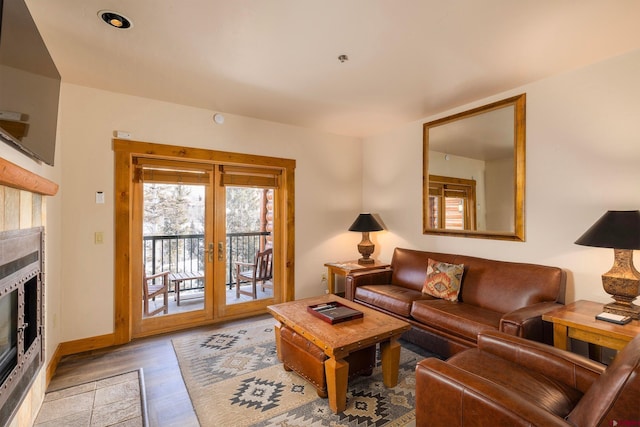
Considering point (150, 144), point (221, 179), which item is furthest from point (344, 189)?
point (150, 144)

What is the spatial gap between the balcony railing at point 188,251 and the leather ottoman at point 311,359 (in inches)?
61.6

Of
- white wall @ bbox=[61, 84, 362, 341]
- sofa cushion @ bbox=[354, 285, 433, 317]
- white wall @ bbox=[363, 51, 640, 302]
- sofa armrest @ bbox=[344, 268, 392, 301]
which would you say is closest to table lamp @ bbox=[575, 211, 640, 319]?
white wall @ bbox=[363, 51, 640, 302]

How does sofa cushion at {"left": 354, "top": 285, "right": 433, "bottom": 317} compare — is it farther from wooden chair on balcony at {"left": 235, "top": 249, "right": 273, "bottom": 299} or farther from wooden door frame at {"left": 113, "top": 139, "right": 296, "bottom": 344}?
wooden door frame at {"left": 113, "top": 139, "right": 296, "bottom": 344}

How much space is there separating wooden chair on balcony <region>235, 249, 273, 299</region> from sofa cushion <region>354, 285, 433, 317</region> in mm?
1276

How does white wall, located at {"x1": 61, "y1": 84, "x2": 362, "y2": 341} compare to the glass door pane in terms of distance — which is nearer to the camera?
white wall, located at {"x1": 61, "y1": 84, "x2": 362, "y2": 341}

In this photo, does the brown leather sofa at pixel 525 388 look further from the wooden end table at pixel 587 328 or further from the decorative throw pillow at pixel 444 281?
the decorative throw pillow at pixel 444 281

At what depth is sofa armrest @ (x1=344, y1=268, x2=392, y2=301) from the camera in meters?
3.52

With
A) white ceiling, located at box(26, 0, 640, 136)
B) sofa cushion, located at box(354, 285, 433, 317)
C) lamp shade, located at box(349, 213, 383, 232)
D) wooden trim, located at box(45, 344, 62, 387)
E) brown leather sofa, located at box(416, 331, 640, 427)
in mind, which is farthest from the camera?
lamp shade, located at box(349, 213, 383, 232)

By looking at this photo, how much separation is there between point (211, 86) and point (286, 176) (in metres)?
1.53

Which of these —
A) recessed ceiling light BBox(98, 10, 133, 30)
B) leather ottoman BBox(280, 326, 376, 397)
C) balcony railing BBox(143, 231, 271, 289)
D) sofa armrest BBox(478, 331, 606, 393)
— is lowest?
leather ottoman BBox(280, 326, 376, 397)

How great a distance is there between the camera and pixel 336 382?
6.33 feet

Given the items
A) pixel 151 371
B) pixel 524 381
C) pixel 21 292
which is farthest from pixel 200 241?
pixel 524 381

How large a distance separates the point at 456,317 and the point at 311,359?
1.29m

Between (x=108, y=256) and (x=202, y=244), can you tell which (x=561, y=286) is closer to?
(x=202, y=244)
